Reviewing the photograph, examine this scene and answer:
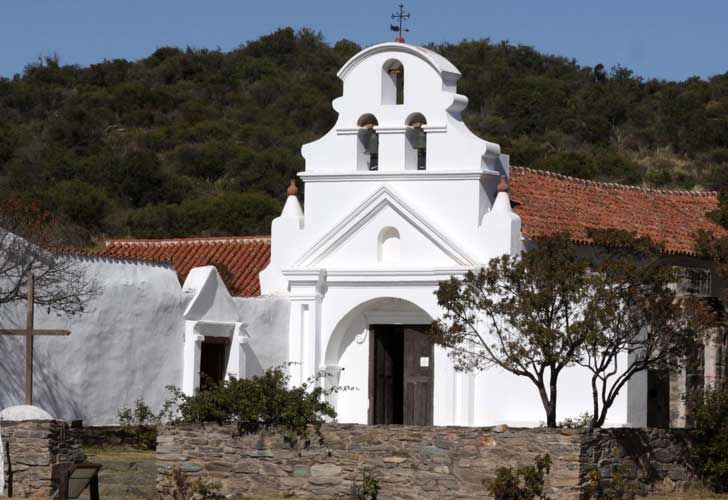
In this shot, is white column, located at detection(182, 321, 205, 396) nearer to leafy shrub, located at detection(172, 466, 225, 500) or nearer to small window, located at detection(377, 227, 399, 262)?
small window, located at detection(377, 227, 399, 262)

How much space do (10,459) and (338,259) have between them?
9530 mm

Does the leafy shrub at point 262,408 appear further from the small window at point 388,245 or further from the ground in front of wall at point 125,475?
the small window at point 388,245

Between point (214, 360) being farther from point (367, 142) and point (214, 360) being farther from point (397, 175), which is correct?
point (367, 142)

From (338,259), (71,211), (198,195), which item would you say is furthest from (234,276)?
(198,195)

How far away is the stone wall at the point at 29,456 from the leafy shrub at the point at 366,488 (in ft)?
12.4

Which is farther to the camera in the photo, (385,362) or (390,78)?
(385,362)

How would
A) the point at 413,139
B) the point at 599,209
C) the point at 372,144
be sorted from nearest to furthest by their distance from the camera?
1. the point at 413,139
2. the point at 372,144
3. the point at 599,209

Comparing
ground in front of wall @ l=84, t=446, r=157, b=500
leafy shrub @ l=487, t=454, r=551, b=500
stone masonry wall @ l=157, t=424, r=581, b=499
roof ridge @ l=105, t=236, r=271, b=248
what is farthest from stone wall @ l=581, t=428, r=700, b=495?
roof ridge @ l=105, t=236, r=271, b=248

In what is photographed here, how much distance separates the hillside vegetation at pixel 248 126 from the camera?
49344mm

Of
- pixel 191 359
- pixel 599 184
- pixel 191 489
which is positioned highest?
pixel 599 184

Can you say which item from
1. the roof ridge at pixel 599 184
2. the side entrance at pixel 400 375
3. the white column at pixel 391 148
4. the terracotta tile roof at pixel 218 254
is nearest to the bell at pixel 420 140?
the white column at pixel 391 148

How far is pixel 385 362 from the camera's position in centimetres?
2847

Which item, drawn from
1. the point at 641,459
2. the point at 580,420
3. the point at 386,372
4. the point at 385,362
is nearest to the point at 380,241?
the point at 385,362

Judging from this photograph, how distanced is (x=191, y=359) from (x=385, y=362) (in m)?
3.73
